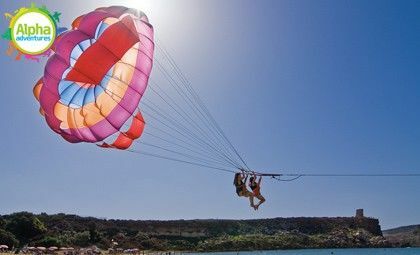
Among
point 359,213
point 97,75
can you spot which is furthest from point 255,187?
point 359,213

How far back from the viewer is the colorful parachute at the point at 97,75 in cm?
1333

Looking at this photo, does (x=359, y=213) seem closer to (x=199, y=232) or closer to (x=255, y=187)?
(x=199, y=232)

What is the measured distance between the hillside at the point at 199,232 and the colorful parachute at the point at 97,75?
38391mm

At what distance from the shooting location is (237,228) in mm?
99562

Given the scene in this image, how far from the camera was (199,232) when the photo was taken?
305 feet

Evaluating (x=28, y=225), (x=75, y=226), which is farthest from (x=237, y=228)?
(x=28, y=225)

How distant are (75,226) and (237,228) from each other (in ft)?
115

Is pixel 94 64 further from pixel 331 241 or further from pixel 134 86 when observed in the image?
pixel 331 241

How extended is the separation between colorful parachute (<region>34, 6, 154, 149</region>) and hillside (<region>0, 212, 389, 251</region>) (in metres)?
38.4

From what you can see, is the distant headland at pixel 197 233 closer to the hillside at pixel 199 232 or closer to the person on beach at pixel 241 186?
the hillside at pixel 199 232

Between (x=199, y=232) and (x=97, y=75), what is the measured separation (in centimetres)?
→ 8207

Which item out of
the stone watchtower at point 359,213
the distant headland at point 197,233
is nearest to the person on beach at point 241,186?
the distant headland at point 197,233

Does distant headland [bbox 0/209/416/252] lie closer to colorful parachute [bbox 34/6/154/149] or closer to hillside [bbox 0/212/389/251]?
hillside [bbox 0/212/389/251]

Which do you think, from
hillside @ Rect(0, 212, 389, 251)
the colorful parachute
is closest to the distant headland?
hillside @ Rect(0, 212, 389, 251)
